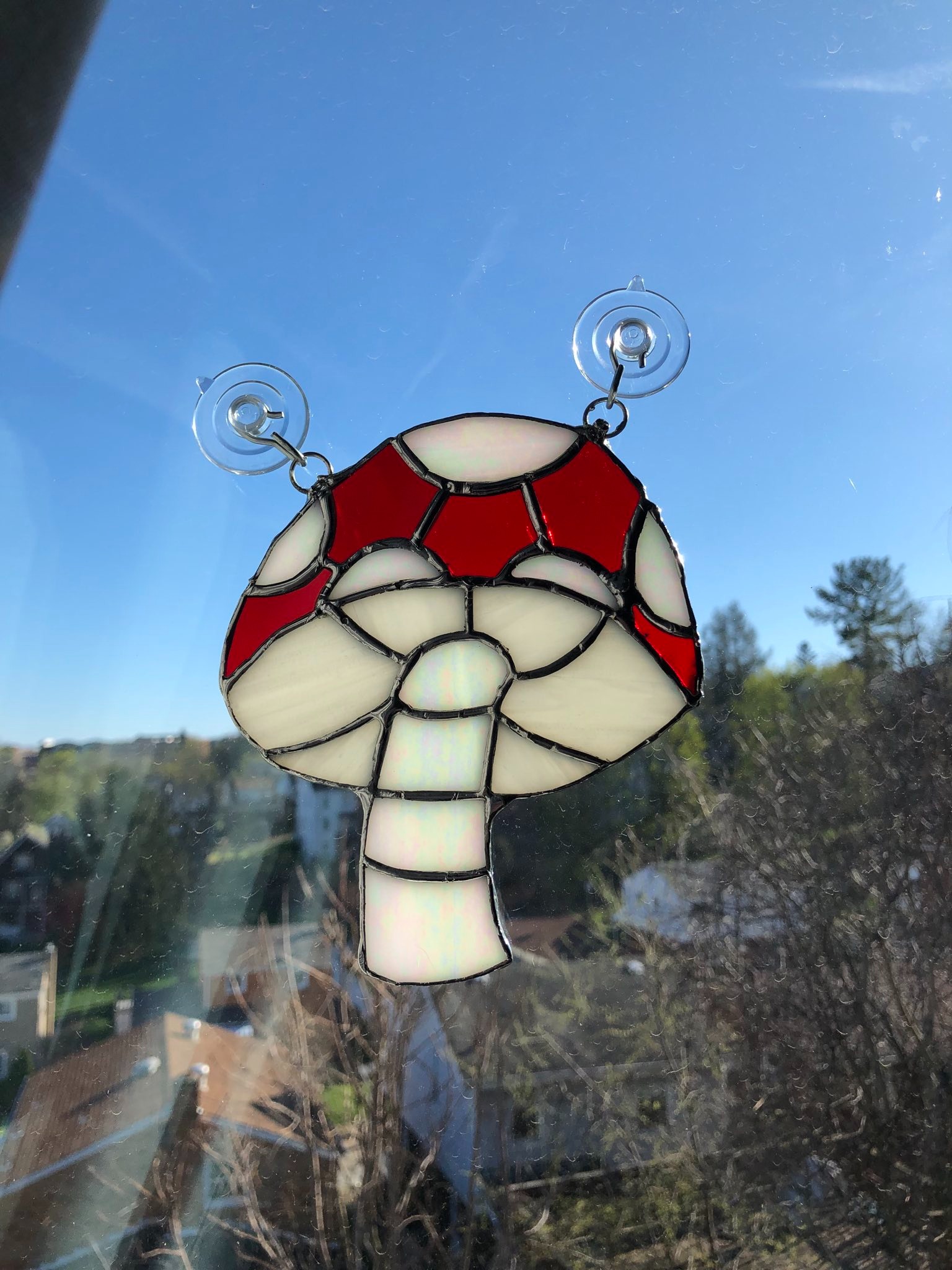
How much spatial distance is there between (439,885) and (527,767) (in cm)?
9

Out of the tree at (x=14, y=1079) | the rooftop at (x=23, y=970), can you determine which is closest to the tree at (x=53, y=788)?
the rooftop at (x=23, y=970)

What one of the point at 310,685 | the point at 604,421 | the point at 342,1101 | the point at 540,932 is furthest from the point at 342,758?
the point at 342,1101

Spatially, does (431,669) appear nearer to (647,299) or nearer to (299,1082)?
(647,299)

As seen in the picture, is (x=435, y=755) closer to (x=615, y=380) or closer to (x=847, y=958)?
(x=615, y=380)

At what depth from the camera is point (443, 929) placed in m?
0.55

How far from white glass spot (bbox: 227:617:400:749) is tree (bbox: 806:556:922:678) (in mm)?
792

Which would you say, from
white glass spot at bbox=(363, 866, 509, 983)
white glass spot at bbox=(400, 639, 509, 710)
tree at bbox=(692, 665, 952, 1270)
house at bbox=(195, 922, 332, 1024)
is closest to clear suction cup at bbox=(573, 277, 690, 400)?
white glass spot at bbox=(400, 639, 509, 710)

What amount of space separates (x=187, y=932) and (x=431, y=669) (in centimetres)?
66

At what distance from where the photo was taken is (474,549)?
19.8 inches

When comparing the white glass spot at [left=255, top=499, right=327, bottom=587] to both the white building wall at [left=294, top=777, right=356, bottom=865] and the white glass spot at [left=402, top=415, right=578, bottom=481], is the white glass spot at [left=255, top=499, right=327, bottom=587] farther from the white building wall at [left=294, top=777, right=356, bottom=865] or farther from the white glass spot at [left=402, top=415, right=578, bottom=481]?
the white building wall at [left=294, top=777, right=356, bottom=865]

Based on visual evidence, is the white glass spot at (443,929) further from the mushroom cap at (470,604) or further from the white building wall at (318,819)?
the white building wall at (318,819)

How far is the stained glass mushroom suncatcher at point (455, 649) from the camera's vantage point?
1.66 feet

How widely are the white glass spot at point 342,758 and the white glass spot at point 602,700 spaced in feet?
0.30

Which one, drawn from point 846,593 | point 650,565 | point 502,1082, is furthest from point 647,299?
point 502,1082
